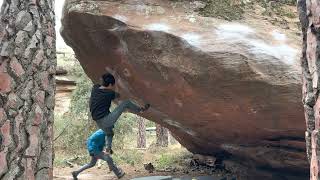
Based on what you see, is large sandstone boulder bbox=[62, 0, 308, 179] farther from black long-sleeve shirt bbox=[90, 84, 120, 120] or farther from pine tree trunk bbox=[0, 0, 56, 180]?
pine tree trunk bbox=[0, 0, 56, 180]

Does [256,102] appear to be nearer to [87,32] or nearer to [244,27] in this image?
[244,27]

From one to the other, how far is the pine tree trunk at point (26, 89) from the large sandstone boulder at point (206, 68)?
1.95 m

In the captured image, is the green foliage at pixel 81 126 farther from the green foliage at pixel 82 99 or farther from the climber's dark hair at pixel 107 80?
the climber's dark hair at pixel 107 80

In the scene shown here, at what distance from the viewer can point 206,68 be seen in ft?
17.9

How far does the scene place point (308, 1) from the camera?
2.14 m

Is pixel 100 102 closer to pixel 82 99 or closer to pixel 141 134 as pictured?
pixel 82 99

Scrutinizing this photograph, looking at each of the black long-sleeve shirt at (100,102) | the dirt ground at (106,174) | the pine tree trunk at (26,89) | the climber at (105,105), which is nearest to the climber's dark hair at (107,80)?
the climber at (105,105)

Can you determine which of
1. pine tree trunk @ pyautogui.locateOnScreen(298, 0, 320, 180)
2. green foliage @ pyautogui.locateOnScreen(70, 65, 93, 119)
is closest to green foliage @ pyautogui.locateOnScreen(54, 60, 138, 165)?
green foliage @ pyautogui.locateOnScreen(70, 65, 93, 119)

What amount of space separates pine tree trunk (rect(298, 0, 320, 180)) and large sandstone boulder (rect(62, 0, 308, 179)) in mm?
3012

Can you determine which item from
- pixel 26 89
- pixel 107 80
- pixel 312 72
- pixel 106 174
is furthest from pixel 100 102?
pixel 312 72

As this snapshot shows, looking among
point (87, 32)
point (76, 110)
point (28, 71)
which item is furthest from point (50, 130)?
point (76, 110)

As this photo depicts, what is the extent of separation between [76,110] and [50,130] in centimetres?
1003

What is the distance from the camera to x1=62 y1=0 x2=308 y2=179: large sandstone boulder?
527 centimetres

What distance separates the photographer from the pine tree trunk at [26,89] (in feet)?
12.2
